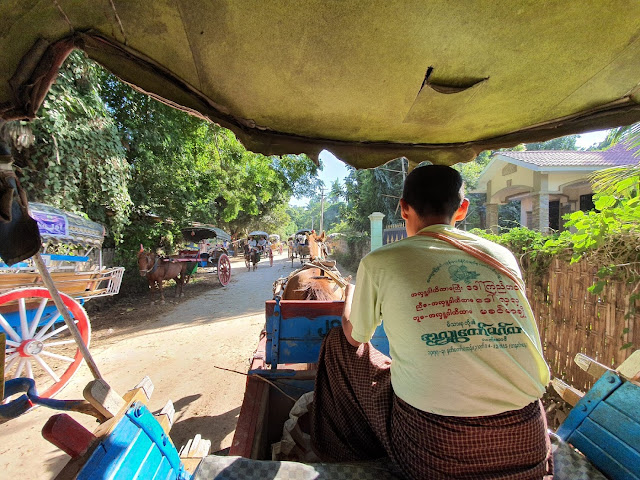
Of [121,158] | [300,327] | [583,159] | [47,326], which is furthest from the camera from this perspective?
[583,159]

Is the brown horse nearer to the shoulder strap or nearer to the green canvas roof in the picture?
the green canvas roof

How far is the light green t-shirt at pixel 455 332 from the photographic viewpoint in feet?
3.54

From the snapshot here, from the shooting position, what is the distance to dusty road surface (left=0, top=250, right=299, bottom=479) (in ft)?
9.66

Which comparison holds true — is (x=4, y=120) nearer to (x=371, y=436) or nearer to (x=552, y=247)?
(x=371, y=436)

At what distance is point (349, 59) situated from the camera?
137cm

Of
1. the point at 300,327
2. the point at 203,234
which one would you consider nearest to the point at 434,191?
the point at 300,327

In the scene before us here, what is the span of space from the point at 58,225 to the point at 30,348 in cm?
152

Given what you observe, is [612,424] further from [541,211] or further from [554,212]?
[554,212]

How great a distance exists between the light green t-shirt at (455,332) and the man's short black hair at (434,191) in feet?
0.64

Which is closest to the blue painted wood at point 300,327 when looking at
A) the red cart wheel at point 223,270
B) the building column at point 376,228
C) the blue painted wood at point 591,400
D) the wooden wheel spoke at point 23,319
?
the blue painted wood at point 591,400

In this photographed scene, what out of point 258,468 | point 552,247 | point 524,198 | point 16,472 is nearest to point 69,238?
point 16,472

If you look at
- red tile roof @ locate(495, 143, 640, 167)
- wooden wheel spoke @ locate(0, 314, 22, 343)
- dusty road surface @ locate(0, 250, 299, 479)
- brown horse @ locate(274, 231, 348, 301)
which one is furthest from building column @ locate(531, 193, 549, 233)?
wooden wheel spoke @ locate(0, 314, 22, 343)

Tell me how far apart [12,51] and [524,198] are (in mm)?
15118

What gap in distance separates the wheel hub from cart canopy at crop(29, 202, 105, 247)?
127 centimetres
